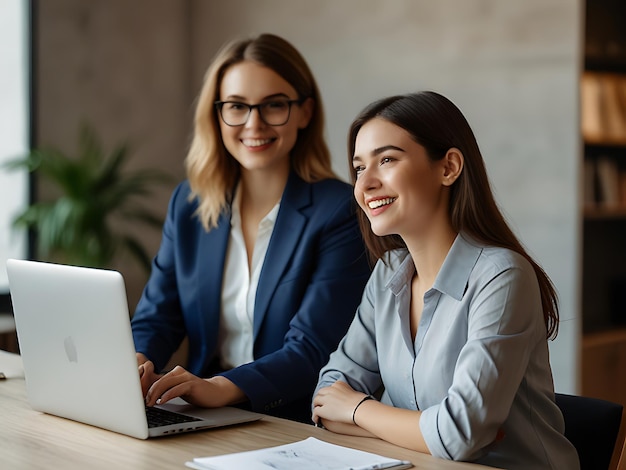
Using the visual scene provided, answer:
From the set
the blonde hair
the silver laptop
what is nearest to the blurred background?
the blonde hair

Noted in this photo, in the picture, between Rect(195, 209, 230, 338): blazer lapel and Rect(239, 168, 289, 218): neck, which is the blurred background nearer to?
Rect(239, 168, 289, 218): neck

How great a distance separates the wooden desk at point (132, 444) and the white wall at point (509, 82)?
275cm

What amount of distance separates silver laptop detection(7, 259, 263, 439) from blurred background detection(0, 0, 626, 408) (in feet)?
8.32

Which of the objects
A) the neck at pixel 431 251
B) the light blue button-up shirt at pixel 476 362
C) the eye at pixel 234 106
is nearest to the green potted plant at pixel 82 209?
the eye at pixel 234 106

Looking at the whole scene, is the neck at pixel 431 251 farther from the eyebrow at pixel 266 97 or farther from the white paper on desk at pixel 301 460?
the eyebrow at pixel 266 97

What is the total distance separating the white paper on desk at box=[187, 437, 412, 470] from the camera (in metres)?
1.54

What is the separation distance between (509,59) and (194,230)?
235 cm

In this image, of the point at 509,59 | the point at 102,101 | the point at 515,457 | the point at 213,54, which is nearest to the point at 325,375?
the point at 515,457

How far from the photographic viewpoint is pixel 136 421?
1.71 metres

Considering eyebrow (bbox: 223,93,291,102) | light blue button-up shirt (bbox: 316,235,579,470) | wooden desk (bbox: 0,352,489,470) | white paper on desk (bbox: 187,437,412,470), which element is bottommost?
wooden desk (bbox: 0,352,489,470)

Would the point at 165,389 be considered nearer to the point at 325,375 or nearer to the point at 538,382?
the point at 325,375

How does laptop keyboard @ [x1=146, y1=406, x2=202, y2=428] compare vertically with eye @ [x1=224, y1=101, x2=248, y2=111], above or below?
below

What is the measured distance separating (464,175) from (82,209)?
10.3ft

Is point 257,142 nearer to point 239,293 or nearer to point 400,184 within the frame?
point 239,293
